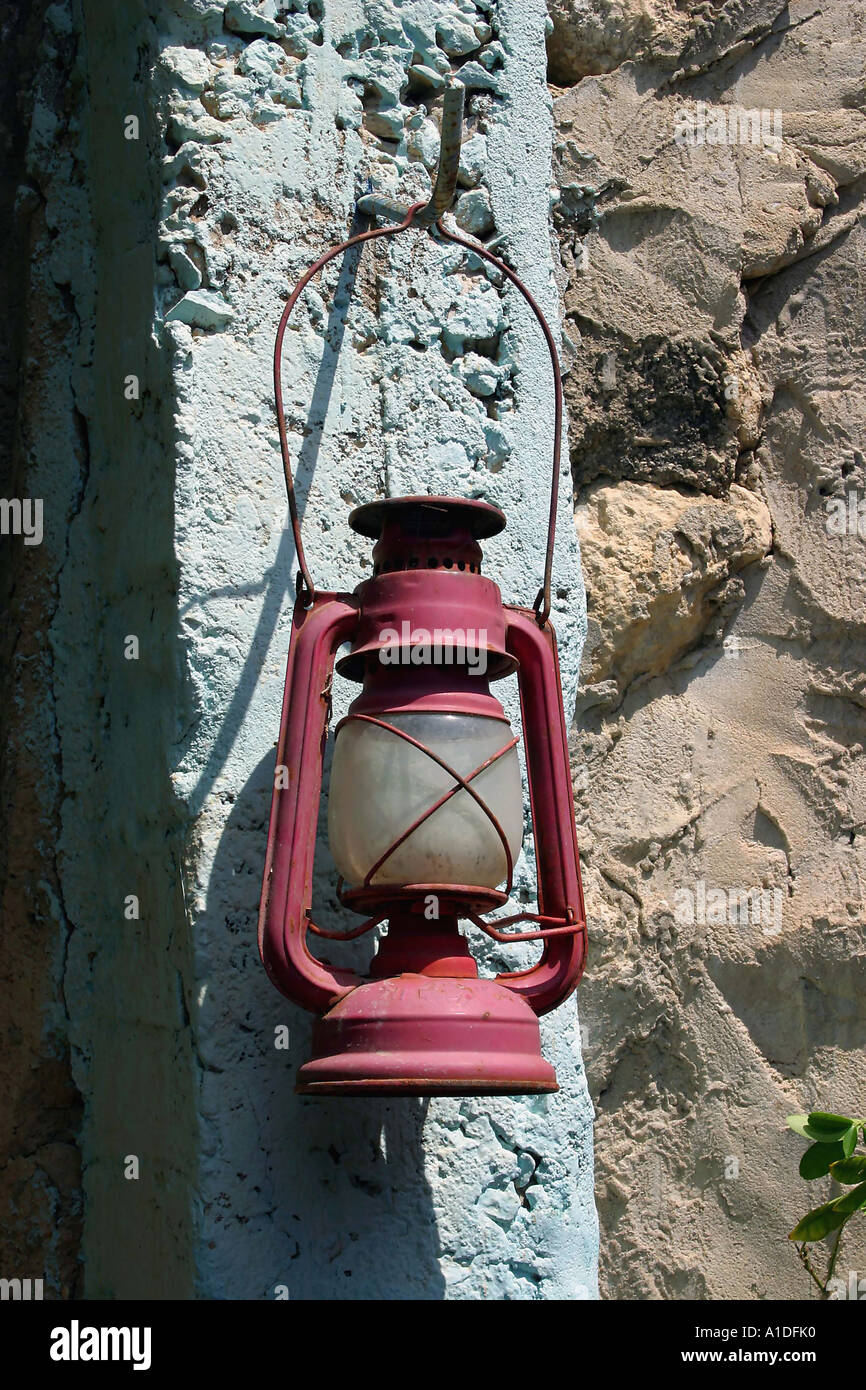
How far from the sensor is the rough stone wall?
74.2 inches

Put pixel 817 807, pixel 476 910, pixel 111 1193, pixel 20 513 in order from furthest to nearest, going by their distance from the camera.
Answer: pixel 817 807 < pixel 20 513 < pixel 111 1193 < pixel 476 910

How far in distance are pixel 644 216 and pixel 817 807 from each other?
2.98 feet

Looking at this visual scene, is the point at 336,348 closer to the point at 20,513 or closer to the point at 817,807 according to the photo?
the point at 20,513

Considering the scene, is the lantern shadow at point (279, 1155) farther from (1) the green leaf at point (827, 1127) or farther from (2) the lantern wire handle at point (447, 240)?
(1) the green leaf at point (827, 1127)

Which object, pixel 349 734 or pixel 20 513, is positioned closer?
pixel 349 734

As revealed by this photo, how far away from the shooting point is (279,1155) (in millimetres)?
1448

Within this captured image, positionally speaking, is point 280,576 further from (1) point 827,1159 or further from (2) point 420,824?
(1) point 827,1159

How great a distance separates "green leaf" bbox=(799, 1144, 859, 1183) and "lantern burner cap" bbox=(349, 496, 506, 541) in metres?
0.77

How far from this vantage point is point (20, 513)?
1853 mm

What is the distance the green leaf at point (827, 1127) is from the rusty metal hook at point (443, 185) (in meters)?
1.13

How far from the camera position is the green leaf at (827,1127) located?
1.57 m

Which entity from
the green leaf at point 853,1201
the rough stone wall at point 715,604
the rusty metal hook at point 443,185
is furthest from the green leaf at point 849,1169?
the rusty metal hook at point 443,185
